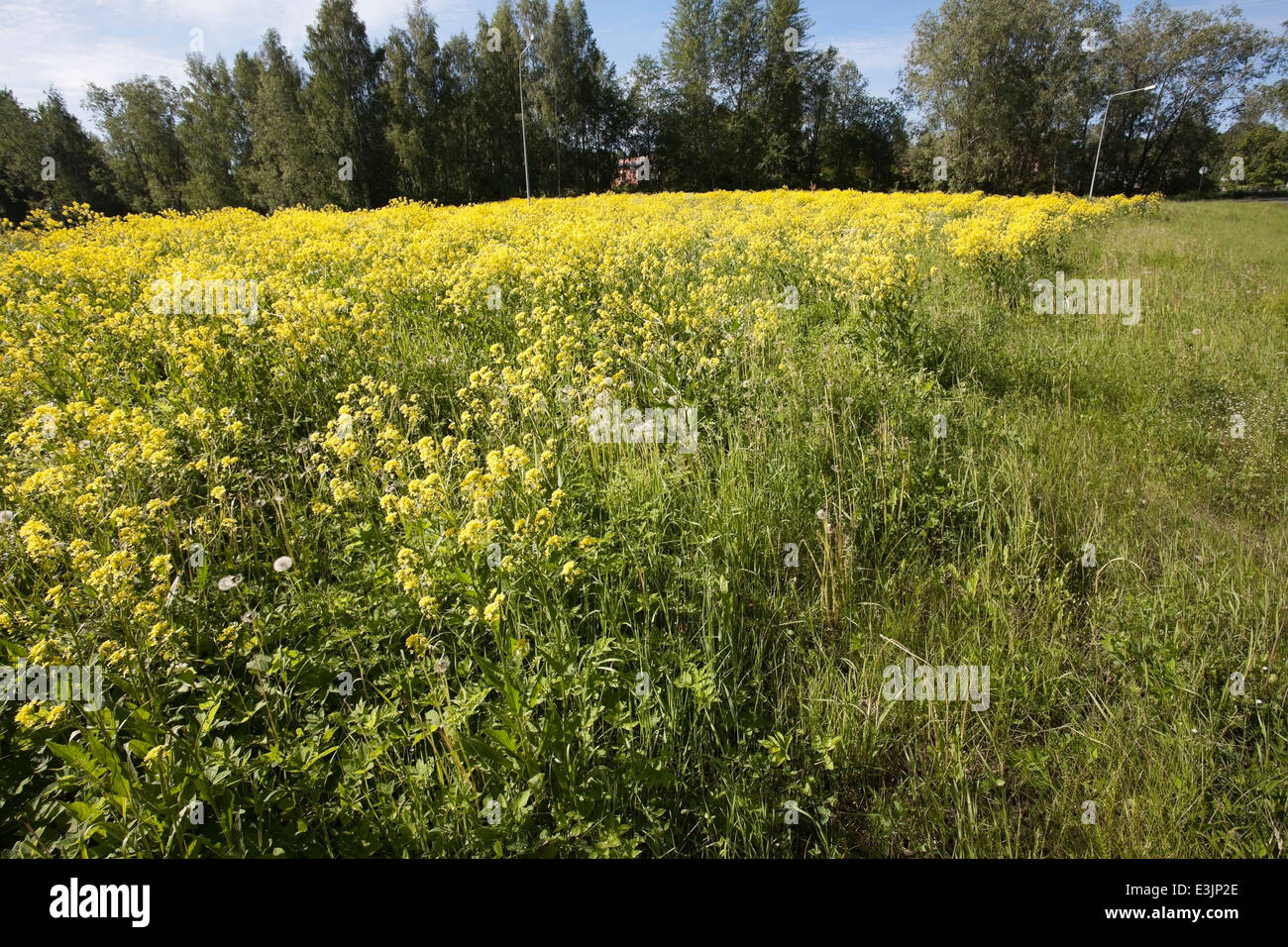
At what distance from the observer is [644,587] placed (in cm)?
235

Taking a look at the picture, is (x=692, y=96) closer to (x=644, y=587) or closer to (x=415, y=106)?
(x=415, y=106)

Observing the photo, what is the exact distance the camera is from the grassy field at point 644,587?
177cm

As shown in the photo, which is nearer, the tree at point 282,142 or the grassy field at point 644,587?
the grassy field at point 644,587
